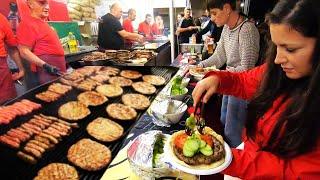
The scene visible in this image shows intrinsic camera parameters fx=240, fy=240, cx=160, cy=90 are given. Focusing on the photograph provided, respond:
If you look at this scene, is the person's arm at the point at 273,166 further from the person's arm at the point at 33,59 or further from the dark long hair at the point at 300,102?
the person's arm at the point at 33,59

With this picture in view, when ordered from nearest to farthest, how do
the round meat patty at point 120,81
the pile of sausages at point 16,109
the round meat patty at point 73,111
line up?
the pile of sausages at point 16,109 < the round meat patty at point 73,111 < the round meat patty at point 120,81

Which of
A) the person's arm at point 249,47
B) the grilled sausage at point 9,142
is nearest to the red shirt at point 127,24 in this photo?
the person's arm at point 249,47

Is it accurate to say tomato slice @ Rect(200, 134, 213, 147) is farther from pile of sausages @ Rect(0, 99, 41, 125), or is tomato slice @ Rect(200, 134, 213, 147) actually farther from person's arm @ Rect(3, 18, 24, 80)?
person's arm @ Rect(3, 18, 24, 80)

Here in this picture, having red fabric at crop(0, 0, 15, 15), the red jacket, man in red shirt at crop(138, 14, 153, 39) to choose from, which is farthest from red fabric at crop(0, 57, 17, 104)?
man in red shirt at crop(138, 14, 153, 39)

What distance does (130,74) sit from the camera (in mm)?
2912

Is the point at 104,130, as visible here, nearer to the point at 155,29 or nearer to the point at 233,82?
the point at 233,82

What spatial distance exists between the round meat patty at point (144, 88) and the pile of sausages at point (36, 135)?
0.89 meters

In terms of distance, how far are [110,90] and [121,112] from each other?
478mm

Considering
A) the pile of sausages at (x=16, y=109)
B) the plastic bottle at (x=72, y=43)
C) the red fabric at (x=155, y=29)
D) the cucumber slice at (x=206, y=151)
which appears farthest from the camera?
the red fabric at (x=155, y=29)

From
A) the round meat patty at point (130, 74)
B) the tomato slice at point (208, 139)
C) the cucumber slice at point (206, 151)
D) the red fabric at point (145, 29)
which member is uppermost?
the red fabric at point (145, 29)

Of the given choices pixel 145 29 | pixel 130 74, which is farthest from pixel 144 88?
pixel 145 29

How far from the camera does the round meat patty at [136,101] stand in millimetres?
2201

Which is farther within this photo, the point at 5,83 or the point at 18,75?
the point at 18,75

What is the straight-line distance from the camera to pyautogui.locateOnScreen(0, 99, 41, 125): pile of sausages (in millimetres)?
1654
